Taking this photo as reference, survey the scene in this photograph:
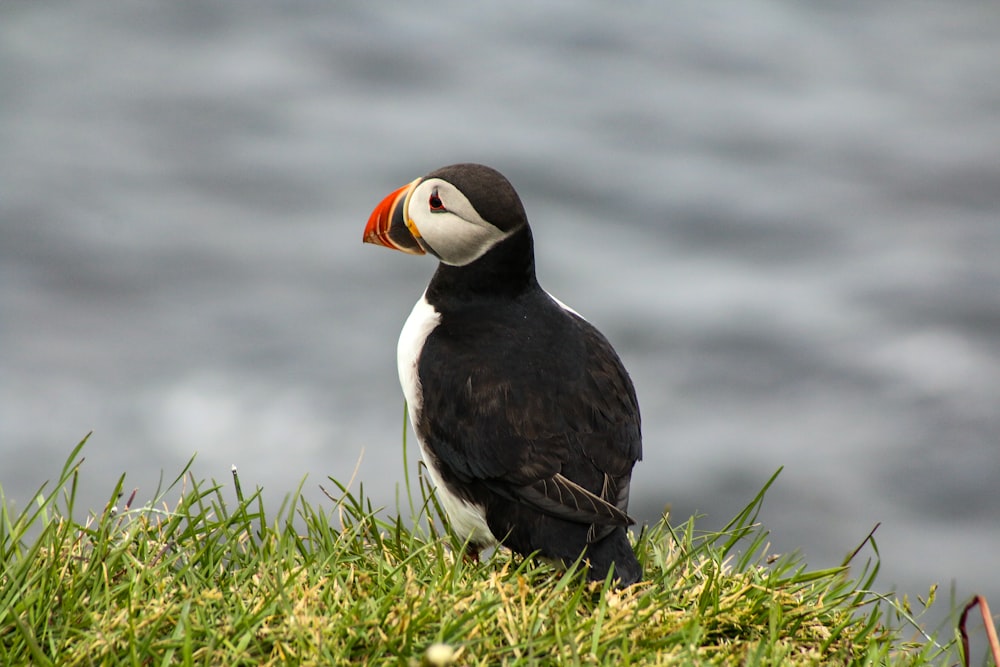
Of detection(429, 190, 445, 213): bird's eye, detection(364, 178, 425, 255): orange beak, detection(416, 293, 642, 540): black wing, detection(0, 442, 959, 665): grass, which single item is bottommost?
detection(0, 442, 959, 665): grass

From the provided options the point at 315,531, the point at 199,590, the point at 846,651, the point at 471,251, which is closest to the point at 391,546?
the point at 315,531

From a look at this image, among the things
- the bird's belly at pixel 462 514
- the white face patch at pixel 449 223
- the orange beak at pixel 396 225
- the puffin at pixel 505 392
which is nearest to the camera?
the puffin at pixel 505 392

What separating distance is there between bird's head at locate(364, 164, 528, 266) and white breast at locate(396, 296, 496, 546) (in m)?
0.22

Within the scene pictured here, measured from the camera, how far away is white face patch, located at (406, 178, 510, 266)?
3596 mm

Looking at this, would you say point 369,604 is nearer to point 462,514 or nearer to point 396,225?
point 462,514

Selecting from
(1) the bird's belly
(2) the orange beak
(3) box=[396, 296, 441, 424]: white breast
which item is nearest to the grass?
(1) the bird's belly

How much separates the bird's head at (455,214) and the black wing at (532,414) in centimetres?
23

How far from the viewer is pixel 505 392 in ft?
11.3

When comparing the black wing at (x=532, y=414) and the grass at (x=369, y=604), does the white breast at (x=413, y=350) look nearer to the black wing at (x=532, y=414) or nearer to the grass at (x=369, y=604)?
the black wing at (x=532, y=414)

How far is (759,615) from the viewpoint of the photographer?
10.0ft

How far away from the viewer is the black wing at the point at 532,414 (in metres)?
3.32

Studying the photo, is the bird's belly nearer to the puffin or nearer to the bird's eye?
the puffin

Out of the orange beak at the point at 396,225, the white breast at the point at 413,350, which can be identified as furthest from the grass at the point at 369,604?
the orange beak at the point at 396,225

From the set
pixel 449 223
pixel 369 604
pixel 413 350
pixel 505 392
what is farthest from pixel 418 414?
pixel 369 604
